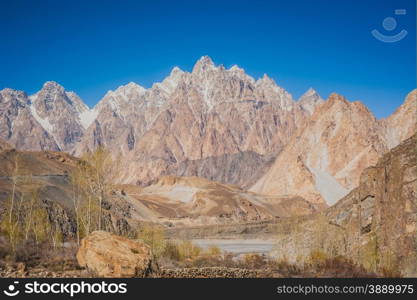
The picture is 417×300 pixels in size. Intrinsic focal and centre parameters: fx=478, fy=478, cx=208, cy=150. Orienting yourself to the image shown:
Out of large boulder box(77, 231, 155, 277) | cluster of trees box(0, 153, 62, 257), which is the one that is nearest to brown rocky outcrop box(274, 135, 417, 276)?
large boulder box(77, 231, 155, 277)

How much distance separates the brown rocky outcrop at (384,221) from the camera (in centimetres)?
3177

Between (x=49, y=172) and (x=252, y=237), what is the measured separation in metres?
66.1

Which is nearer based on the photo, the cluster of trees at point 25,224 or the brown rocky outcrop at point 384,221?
the brown rocky outcrop at point 384,221

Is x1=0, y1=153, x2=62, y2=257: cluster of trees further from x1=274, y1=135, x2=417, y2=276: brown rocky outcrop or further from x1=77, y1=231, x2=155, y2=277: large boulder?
x1=274, y1=135, x2=417, y2=276: brown rocky outcrop

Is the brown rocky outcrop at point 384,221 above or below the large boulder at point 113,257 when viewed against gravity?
above

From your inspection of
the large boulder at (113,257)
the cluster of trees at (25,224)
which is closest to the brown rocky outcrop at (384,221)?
the large boulder at (113,257)

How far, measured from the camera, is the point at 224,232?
13050 cm

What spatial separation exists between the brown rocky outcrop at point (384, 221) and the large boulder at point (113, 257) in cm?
1670

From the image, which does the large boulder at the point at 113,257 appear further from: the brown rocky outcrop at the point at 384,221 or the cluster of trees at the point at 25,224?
the brown rocky outcrop at the point at 384,221

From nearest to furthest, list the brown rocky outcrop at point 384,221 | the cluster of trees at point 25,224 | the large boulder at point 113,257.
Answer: the large boulder at point 113,257 < the brown rocky outcrop at point 384,221 < the cluster of trees at point 25,224

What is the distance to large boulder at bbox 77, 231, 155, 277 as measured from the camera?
21.4 meters

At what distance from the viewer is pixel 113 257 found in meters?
21.7

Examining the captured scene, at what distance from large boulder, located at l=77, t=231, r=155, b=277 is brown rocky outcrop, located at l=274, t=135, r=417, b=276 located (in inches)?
658

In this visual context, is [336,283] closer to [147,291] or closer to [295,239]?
[147,291]
